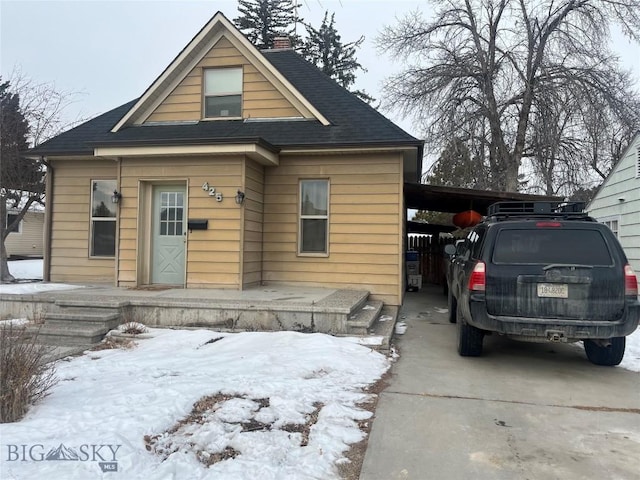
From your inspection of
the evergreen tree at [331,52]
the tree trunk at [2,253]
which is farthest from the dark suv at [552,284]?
the evergreen tree at [331,52]

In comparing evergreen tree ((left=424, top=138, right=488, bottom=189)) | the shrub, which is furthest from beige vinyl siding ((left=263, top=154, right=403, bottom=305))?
evergreen tree ((left=424, top=138, right=488, bottom=189))

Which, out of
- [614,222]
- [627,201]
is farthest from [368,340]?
[614,222]

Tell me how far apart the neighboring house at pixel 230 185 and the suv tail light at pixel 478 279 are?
3.94 metres

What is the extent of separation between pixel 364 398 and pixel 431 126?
14.9 meters

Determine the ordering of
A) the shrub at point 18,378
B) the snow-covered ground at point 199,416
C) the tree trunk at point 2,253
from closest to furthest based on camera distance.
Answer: the snow-covered ground at point 199,416 < the shrub at point 18,378 < the tree trunk at point 2,253

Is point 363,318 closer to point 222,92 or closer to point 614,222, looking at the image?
point 222,92

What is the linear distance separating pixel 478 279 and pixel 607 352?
6.71 ft

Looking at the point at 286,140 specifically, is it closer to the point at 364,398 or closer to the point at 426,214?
the point at 364,398

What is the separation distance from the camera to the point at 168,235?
9.19 metres

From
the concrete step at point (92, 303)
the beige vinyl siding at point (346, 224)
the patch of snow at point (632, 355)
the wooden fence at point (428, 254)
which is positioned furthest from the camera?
the wooden fence at point (428, 254)

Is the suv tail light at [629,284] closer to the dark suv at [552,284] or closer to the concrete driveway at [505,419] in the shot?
the dark suv at [552,284]

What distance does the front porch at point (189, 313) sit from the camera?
249 inches

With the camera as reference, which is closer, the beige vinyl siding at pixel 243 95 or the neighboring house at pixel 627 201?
the beige vinyl siding at pixel 243 95

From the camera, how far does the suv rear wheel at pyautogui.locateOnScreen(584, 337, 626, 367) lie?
17.2 feet
